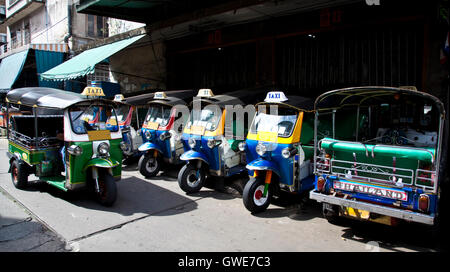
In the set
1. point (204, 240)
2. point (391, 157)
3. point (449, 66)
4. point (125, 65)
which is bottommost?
point (204, 240)

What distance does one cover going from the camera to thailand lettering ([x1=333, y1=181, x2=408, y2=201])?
3.93 metres

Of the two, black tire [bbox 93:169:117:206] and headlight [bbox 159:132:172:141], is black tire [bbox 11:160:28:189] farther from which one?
headlight [bbox 159:132:172:141]

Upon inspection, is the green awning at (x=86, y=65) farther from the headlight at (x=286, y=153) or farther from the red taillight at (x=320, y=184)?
the red taillight at (x=320, y=184)

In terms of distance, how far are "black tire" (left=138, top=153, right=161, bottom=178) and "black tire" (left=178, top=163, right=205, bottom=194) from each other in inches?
61.6

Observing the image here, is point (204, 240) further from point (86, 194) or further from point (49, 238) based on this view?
point (86, 194)

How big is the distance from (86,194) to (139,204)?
1.32 meters

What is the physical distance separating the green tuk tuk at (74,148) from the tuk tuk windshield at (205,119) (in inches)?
66.4

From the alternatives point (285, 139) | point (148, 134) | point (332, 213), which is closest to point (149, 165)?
point (148, 134)

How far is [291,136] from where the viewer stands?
5383 millimetres

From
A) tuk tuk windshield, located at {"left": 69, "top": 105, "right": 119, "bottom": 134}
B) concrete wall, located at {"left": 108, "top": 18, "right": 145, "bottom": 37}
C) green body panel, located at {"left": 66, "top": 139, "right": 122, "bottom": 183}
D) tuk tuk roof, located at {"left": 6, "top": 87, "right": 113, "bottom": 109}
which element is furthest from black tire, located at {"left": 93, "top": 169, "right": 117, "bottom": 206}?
concrete wall, located at {"left": 108, "top": 18, "right": 145, "bottom": 37}

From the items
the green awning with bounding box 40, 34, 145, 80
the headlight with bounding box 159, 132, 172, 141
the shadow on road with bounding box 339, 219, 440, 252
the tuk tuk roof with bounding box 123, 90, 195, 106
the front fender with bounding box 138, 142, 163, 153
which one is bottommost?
the shadow on road with bounding box 339, 219, 440, 252

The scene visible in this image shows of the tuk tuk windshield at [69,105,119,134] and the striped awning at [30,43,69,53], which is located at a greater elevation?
the striped awning at [30,43,69,53]

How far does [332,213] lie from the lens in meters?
4.62
